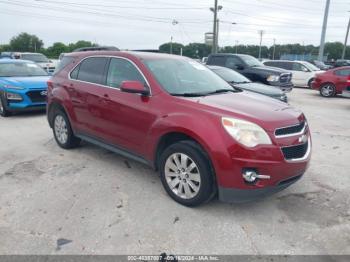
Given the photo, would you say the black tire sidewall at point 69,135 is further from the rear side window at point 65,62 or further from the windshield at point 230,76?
the windshield at point 230,76

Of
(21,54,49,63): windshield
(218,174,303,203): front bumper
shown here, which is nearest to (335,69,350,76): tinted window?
(218,174,303,203): front bumper

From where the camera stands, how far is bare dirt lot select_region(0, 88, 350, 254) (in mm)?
3131

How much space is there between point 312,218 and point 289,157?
2.47 ft

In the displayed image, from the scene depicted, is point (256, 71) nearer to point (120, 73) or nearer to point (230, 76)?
point (230, 76)

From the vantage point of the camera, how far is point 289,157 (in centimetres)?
352

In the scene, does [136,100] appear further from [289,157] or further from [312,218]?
[312,218]

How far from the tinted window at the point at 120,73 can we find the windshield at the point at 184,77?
0.20 metres

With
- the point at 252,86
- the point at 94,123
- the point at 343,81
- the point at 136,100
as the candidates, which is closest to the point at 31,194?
the point at 94,123

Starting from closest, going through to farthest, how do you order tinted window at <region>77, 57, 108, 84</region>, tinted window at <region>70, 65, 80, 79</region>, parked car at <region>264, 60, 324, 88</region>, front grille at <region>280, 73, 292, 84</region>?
tinted window at <region>77, 57, 108, 84</region> < tinted window at <region>70, 65, 80, 79</region> < front grille at <region>280, 73, 292, 84</region> < parked car at <region>264, 60, 324, 88</region>

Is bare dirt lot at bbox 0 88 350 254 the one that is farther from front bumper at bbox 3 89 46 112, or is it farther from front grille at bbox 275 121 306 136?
front bumper at bbox 3 89 46 112

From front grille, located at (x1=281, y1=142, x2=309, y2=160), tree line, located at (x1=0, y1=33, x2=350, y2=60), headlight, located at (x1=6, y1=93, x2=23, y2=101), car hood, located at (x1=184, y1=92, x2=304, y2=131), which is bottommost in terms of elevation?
headlight, located at (x1=6, y1=93, x2=23, y2=101)

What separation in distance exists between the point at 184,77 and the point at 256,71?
854cm

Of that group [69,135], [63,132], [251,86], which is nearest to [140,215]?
[69,135]

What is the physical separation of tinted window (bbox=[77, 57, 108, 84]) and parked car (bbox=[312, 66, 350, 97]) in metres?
12.2
